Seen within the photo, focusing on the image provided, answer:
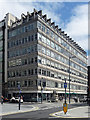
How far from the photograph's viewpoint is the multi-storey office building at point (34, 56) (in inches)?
2050

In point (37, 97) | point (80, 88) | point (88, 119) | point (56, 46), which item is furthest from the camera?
point (80, 88)

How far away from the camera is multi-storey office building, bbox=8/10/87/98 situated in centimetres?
5206

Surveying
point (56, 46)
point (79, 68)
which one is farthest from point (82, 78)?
point (56, 46)

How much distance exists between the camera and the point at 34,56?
52.4 metres

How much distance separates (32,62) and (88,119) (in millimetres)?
39020

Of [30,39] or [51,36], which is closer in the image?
[30,39]

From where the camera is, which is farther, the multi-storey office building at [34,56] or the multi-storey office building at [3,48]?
the multi-storey office building at [3,48]

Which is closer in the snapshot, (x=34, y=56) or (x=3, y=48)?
(x=34, y=56)

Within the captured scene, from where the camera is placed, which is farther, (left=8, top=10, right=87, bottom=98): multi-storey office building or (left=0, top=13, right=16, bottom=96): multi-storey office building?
(left=0, top=13, right=16, bottom=96): multi-storey office building

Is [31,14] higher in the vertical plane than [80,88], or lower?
higher

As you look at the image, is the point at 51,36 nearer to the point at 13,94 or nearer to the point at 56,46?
the point at 56,46

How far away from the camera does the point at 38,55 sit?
5212 centimetres

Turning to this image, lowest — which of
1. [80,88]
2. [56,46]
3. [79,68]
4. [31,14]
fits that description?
[80,88]

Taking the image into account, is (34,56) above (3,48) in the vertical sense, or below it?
below
